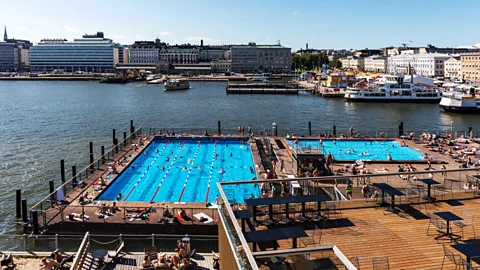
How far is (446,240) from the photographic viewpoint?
340 inches

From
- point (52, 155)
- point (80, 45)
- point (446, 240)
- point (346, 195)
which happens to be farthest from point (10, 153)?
point (80, 45)

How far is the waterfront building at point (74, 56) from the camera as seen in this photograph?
18838 cm

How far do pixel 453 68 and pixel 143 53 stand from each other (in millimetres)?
120892

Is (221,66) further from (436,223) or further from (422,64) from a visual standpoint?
→ (436,223)

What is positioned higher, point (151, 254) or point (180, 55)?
point (180, 55)

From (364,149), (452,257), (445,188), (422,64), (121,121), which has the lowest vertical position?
(364,149)

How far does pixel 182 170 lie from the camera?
27.6 metres

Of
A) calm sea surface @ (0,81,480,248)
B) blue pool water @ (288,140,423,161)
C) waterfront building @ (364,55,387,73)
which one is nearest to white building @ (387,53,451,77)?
waterfront building @ (364,55,387,73)

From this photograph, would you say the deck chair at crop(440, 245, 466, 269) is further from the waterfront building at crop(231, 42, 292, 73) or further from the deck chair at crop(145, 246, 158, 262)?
the waterfront building at crop(231, 42, 292, 73)

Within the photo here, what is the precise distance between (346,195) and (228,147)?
23.0 m

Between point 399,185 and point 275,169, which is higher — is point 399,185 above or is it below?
above

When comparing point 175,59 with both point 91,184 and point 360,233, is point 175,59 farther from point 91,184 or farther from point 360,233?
point 360,233

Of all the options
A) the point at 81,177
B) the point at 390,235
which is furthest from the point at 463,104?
the point at 390,235

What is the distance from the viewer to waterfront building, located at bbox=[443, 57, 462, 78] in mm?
113306
